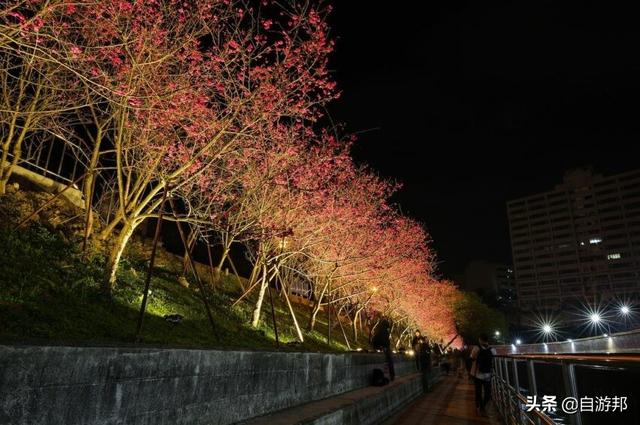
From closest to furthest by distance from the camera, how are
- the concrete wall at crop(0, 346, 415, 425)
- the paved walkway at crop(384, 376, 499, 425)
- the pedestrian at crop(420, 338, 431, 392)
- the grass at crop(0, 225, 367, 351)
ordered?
the concrete wall at crop(0, 346, 415, 425)
the grass at crop(0, 225, 367, 351)
the paved walkway at crop(384, 376, 499, 425)
the pedestrian at crop(420, 338, 431, 392)

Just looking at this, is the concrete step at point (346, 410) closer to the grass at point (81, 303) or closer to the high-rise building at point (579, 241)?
the grass at point (81, 303)

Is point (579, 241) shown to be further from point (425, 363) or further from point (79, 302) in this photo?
point (79, 302)

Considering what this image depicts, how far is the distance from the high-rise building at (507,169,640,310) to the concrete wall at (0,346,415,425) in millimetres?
133663

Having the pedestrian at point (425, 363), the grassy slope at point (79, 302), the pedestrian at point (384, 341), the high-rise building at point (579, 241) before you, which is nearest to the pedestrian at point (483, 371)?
the pedestrian at point (384, 341)

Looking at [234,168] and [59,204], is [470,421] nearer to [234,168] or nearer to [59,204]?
[234,168]

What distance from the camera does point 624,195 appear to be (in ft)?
415

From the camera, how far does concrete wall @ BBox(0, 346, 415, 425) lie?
149 inches

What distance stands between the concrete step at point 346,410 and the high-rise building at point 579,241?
4957 inches

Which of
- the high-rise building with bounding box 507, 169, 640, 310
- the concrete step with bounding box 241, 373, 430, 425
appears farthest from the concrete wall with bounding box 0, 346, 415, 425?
the high-rise building with bounding box 507, 169, 640, 310

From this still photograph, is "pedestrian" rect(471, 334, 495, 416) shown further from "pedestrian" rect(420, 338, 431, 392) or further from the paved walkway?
"pedestrian" rect(420, 338, 431, 392)

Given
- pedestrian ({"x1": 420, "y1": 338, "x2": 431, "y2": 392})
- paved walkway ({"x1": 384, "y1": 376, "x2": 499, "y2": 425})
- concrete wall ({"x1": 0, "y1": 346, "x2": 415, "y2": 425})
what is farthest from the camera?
pedestrian ({"x1": 420, "y1": 338, "x2": 431, "y2": 392})

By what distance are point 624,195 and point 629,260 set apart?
19218mm

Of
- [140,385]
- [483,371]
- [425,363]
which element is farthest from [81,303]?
[425,363]

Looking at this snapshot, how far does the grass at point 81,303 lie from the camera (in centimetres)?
768
